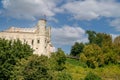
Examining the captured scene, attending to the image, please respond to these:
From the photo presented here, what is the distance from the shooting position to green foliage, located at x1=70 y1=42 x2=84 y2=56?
112931 millimetres

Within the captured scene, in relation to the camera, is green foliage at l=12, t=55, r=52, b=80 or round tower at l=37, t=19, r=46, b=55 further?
round tower at l=37, t=19, r=46, b=55

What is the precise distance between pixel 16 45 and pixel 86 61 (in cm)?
2941

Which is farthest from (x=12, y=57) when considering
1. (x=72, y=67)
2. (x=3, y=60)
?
(x=72, y=67)

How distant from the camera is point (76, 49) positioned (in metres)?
114

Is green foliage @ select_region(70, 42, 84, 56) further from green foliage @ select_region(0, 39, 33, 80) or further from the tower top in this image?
green foliage @ select_region(0, 39, 33, 80)

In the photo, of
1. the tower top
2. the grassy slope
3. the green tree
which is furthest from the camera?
the tower top

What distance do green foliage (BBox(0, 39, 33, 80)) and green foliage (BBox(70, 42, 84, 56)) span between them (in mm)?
49716

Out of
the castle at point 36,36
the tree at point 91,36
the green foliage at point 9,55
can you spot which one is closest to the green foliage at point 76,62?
the castle at point 36,36

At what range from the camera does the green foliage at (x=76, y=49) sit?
371 ft

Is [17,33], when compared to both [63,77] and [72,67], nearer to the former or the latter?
[72,67]

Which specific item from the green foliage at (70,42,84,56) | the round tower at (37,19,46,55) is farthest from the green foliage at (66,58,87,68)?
the green foliage at (70,42,84,56)

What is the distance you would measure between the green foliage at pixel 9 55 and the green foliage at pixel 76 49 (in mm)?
49716

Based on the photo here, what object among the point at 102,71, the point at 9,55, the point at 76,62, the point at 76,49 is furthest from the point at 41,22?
the point at 9,55

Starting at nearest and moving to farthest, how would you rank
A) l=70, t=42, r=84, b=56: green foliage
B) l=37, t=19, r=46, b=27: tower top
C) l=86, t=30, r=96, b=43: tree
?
1. l=37, t=19, r=46, b=27: tower top
2. l=70, t=42, r=84, b=56: green foliage
3. l=86, t=30, r=96, b=43: tree
